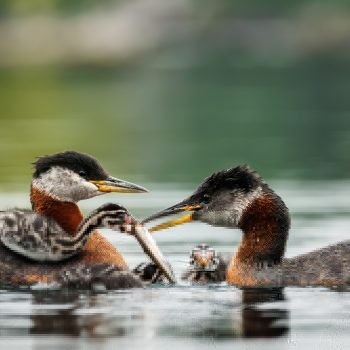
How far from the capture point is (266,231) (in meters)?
17.2

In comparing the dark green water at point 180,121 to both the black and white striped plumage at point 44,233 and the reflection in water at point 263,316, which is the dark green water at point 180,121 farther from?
the reflection in water at point 263,316

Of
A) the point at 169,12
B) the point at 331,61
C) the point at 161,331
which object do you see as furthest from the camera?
the point at 169,12

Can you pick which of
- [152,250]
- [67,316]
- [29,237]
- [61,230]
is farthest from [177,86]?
[67,316]

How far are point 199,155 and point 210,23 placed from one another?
2854 inches

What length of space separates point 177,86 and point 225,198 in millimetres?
48820

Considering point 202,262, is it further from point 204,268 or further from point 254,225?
point 254,225

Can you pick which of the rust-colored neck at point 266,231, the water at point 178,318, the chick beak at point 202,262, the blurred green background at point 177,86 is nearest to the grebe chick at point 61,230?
the water at point 178,318

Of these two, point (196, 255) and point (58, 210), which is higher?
point (58, 210)

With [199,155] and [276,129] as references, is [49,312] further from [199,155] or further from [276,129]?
[276,129]

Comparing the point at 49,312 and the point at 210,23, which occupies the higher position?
the point at 210,23

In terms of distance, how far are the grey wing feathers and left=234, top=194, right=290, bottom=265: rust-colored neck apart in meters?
1.97

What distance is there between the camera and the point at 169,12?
337 feet

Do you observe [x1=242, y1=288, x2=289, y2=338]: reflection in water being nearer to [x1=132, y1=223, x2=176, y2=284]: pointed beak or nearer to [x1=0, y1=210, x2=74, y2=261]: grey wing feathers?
[x1=132, y1=223, x2=176, y2=284]: pointed beak

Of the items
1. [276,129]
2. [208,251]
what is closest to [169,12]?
[276,129]
